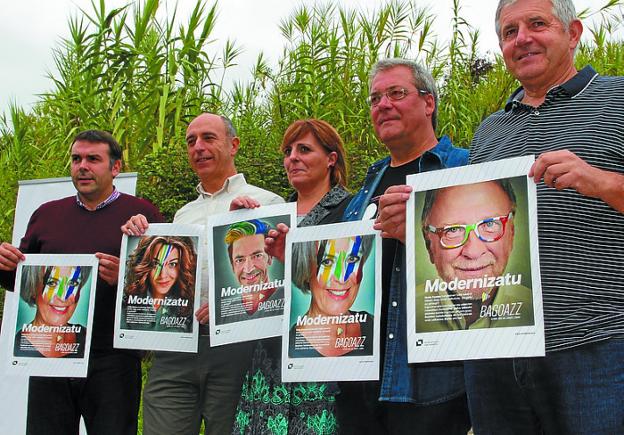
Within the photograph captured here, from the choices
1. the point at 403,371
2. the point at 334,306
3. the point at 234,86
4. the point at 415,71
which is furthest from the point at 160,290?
the point at 234,86

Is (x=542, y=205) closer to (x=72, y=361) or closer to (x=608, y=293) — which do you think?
(x=608, y=293)

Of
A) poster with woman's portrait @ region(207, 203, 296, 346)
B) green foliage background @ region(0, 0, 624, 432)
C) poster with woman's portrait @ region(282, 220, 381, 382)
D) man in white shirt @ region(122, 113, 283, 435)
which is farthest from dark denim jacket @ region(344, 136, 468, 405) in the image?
green foliage background @ region(0, 0, 624, 432)

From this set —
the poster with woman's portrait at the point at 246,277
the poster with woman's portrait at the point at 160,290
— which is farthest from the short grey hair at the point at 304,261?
the poster with woman's portrait at the point at 160,290

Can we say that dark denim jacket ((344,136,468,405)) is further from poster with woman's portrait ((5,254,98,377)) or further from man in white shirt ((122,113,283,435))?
poster with woman's portrait ((5,254,98,377))

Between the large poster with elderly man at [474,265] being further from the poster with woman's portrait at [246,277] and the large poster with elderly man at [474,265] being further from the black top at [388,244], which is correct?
the poster with woman's portrait at [246,277]

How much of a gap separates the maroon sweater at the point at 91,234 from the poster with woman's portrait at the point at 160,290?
0.79 feet

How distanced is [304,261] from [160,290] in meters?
0.87

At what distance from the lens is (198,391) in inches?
135

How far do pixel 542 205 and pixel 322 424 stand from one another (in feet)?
4.24

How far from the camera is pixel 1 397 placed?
490 cm

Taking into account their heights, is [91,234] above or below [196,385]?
above

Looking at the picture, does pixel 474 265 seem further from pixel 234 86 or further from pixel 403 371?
pixel 234 86

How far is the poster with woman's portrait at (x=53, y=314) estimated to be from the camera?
339 cm

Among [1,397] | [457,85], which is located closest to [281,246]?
[1,397]
